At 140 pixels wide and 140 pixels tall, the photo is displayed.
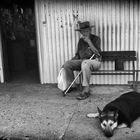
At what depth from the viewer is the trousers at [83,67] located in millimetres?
6023

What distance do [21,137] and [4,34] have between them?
176 inches

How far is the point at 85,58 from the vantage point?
6.50 meters

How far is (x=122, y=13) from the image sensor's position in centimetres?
667

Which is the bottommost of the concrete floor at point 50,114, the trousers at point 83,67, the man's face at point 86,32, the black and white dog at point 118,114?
the concrete floor at point 50,114

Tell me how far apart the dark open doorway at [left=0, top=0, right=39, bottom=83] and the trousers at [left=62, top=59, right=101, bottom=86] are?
1.63 m

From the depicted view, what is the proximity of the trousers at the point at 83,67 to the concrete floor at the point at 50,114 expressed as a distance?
1.37 feet

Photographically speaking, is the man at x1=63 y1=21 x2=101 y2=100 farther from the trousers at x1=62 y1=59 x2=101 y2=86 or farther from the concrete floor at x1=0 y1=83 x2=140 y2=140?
the concrete floor at x1=0 y1=83 x2=140 y2=140

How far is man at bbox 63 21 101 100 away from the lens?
19.9 ft

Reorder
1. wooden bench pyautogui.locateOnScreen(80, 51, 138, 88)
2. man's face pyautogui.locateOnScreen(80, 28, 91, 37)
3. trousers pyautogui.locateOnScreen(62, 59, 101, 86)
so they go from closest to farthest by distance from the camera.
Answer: trousers pyautogui.locateOnScreen(62, 59, 101, 86), man's face pyautogui.locateOnScreen(80, 28, 91, 37), wooden bench pyautogui.locateOnScreen(80, 51, 138, 88)

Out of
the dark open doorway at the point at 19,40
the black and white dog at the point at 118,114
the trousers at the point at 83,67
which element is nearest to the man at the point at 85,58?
the trousers at the point at 83,67

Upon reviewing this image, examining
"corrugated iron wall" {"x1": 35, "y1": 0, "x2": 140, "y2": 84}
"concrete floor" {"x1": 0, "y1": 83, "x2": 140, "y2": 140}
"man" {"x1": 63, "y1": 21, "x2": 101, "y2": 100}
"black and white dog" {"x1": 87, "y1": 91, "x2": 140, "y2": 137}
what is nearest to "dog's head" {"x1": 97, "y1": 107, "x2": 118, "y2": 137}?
"black and white dog" {"x1": 87, "y1": 91, "x2": 140, "y2": 137}

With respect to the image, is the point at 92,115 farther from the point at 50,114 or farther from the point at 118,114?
the point at 50,114

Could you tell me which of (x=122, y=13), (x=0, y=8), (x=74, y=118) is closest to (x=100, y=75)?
(x=122, y=13)

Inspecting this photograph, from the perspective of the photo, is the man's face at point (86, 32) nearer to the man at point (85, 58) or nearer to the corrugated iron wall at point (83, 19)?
the man at point (85, 58)
